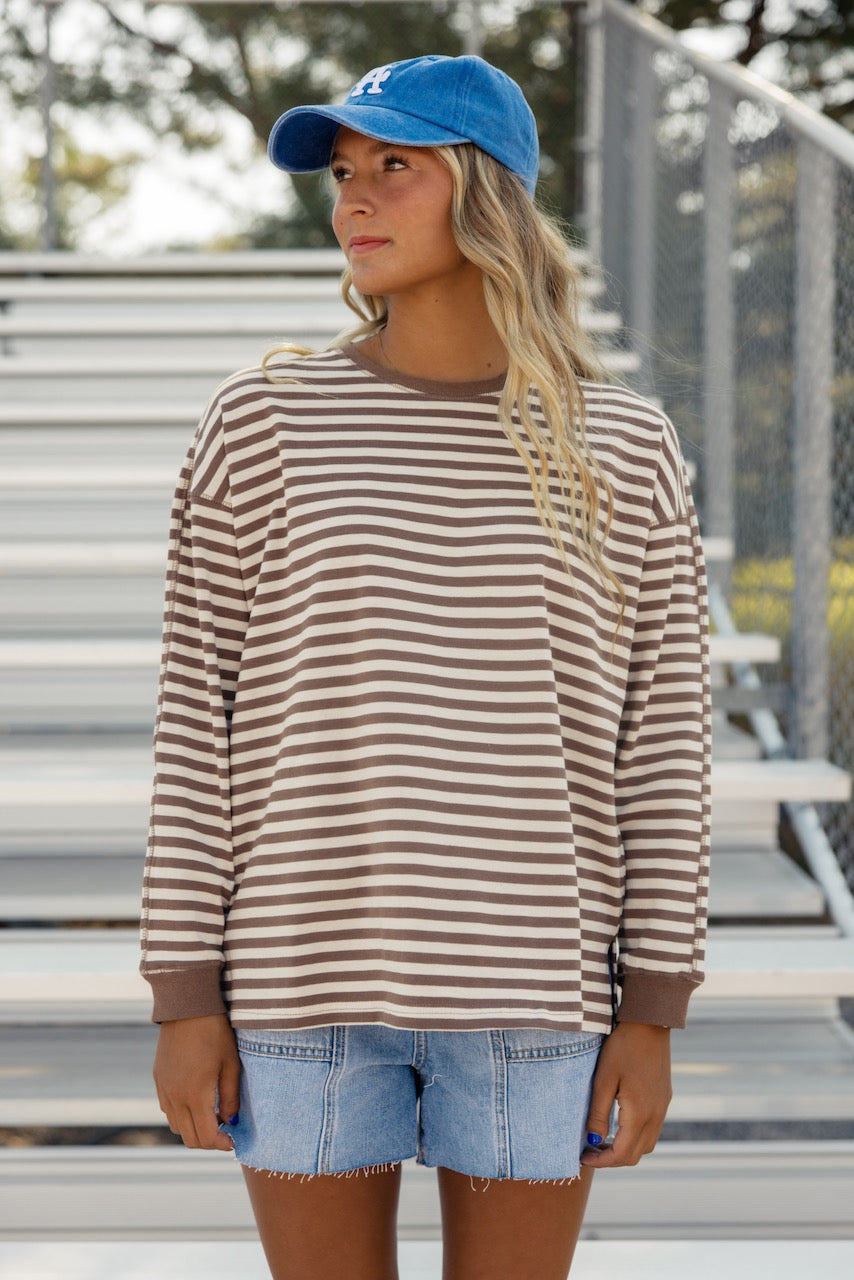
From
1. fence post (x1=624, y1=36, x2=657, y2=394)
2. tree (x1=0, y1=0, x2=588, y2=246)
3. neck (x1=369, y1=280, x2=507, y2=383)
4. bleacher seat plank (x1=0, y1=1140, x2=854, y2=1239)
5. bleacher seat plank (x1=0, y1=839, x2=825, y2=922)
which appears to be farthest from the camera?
tree (x1=0, y1=0, x2=588, y2=246)

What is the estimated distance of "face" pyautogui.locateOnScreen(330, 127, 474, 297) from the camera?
1.18 m

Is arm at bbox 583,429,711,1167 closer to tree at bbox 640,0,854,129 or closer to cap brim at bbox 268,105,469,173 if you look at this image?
cap brim at bbox 268,105,469,173

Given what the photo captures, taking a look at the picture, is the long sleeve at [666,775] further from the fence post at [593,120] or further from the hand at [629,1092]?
the fence post at [593,120]

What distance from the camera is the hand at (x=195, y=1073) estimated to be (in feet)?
3.76

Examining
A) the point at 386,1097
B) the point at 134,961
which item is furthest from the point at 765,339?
the point at 386,1097

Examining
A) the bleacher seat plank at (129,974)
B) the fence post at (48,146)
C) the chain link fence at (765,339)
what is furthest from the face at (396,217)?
the fence post at (48,146)

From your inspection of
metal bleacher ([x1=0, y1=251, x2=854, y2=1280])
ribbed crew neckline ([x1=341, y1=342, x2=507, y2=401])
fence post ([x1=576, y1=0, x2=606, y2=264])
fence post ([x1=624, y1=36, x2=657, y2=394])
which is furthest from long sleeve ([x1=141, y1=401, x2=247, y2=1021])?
fence post ([x1=576, y1=0, x2=606, y2=264])

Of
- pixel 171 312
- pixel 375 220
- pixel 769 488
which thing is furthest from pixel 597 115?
pixel 375 220

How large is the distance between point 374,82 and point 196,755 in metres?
0.60

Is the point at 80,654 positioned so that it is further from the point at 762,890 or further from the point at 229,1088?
the point at 229,1088

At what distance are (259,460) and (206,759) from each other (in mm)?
256

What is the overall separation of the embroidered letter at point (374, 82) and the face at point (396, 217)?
0.13 feet

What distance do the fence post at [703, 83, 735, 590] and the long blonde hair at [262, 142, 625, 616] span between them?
2067 millimetres

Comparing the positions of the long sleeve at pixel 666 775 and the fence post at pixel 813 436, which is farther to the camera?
the fence post at pixel 813 436
